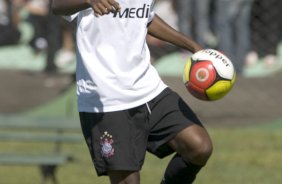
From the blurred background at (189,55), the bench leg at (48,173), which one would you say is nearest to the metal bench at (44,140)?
the bench leg at (48,173)

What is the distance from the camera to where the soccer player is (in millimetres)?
7180

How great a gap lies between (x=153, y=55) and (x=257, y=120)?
1.64 m

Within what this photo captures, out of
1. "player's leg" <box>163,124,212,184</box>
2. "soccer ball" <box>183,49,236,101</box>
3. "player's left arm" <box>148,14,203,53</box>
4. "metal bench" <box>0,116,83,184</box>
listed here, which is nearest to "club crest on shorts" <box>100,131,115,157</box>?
"player's leg" <box>163,124,212,184</box>

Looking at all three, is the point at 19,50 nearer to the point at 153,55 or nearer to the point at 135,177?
the point at 153,55

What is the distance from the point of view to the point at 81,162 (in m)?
11.9

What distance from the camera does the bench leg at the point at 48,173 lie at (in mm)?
10344

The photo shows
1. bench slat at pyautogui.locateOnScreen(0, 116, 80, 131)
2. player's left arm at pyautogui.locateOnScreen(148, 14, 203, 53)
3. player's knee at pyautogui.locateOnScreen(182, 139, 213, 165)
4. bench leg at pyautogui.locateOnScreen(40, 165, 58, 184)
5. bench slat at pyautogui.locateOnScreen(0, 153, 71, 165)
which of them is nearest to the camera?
player's knee at pyautogui.locateOnScreen(182, 139, 213, 165)

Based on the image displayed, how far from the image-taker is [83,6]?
6.78 meters

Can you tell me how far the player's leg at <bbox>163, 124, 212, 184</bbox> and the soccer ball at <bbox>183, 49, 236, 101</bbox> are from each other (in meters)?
0.24

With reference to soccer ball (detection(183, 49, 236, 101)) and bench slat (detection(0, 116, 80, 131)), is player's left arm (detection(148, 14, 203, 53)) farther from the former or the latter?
bench slat (detection(0, 116, 80, 131))

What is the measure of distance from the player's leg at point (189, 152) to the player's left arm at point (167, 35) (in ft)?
1.81

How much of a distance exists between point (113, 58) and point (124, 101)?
28cm

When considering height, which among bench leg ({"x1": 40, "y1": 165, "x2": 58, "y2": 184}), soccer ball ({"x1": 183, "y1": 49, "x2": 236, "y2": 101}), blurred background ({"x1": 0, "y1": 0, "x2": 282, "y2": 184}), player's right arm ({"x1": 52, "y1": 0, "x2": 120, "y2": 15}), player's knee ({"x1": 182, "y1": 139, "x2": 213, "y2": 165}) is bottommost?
blurred background ({"x1": 0, "y1": 0, "x2": 282, "y2": 184})

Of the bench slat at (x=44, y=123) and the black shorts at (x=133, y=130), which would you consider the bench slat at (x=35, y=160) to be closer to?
the bench slat at (x=44, y=123)
